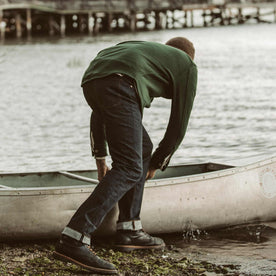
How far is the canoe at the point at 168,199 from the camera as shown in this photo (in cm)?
566

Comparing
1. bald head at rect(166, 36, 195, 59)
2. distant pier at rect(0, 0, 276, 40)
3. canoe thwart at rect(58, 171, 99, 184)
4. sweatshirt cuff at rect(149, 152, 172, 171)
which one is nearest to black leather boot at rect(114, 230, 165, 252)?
sweatshirt cuff at rect(149, 152, 172, 171)

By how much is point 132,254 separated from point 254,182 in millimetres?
1593

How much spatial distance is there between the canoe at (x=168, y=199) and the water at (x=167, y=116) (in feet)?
0.90

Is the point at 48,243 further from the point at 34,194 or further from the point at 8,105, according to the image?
the point at 8,105

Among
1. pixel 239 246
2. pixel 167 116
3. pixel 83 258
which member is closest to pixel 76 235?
pixel 83 258

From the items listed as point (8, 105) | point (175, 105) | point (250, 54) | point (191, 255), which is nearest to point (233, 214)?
point (191, 255)

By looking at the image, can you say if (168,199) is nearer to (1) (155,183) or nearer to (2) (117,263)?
(1) (155,183)

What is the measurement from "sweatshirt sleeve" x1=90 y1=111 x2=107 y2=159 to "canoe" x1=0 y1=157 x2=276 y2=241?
0.50 metres

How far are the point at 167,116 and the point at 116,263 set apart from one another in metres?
11.2

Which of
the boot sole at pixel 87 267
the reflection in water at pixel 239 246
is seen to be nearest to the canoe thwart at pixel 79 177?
the reflection in water at pixel 239 246

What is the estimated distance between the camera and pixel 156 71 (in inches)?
192

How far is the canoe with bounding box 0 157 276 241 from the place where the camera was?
223 inches

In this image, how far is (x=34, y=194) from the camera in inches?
222

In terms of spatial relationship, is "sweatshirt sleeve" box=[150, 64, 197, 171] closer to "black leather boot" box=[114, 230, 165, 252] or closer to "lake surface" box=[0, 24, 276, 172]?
"black leather boot" box=[114, 230, 165, 252]
